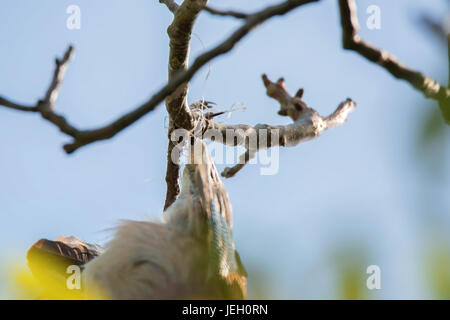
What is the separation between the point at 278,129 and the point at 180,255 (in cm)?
126

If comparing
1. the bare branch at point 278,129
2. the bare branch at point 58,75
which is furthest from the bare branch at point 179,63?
the bare branch at point 58,75

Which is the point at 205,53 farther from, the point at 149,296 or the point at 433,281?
the point at 149,296

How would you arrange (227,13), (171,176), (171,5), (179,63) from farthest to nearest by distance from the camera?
(171,176), (171,5), (179,63), (227,13)

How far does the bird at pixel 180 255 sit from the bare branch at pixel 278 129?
21.6 inches

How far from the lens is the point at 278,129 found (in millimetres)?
3670

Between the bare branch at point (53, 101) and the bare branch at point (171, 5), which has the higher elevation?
the bare branch at point (171, 5)

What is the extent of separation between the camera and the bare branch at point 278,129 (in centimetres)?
366

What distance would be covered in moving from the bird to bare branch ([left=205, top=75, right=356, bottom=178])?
1.80 ft

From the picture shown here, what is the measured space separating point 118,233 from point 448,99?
7.23 ft

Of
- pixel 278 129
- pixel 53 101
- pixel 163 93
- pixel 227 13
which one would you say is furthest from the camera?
pixel 278 129

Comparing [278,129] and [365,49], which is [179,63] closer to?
[278,129]

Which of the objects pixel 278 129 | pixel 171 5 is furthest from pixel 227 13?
pixel 171 5

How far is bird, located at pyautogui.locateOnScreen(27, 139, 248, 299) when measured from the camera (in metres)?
2.68

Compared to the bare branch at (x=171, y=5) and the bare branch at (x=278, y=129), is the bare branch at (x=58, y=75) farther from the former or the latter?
the bare branch at (x=171, y=5)
